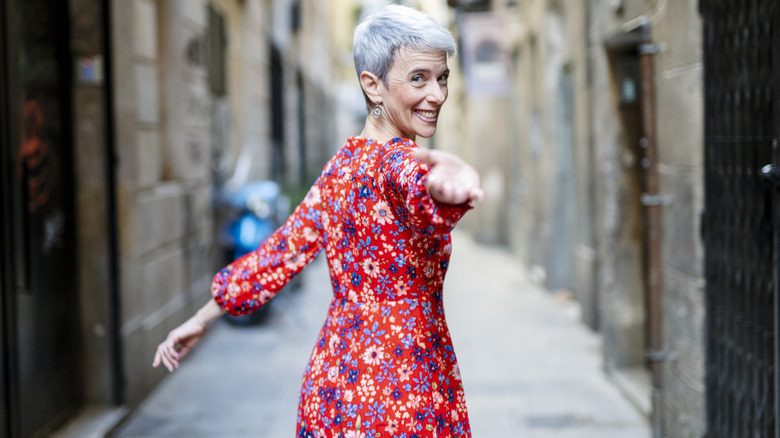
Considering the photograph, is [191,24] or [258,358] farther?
[191,24]

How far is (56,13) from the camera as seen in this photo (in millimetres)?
5477

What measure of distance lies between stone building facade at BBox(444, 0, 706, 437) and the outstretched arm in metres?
2.66

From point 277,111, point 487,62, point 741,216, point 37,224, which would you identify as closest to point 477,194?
point 741,216

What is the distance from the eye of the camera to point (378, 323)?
2.12m

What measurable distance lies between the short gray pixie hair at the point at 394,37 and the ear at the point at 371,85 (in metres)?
0.02

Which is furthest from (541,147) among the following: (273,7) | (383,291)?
(383,291)

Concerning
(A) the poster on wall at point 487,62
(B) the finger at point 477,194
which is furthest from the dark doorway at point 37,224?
(A) the poster on wall at point 487,62

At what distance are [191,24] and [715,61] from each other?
543cm

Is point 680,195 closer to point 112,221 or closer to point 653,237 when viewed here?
point 653,237

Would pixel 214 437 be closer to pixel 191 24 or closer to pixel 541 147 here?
pixel 191 24

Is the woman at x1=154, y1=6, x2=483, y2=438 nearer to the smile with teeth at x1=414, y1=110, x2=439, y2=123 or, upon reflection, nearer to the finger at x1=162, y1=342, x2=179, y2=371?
the smile with teeth at x1=414, y1=110, x2=439, y2=123

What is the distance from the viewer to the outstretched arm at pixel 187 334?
→ 239 cm

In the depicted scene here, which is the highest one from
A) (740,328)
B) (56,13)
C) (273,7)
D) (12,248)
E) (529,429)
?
(273,7)

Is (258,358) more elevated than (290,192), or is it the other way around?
(290,192)
